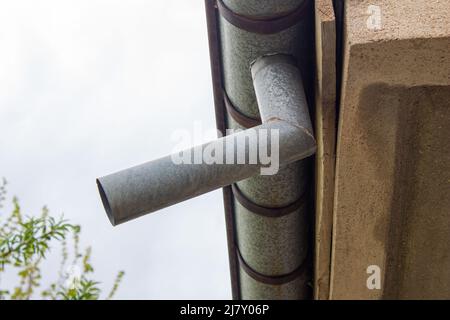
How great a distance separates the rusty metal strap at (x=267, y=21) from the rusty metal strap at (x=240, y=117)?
531 millimetres

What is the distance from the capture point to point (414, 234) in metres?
3.29

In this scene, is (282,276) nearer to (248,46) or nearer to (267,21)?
(248,46)

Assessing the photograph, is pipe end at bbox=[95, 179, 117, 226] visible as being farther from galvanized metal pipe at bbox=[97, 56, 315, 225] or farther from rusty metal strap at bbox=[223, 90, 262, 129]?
rusty metal strap at bbox=[223, 90, 262, 129]

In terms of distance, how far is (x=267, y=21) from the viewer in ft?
9.46

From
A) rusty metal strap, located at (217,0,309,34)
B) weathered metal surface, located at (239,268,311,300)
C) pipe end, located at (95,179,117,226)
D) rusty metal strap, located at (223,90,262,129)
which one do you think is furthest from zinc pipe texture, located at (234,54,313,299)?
pipe end, located at (95,179,117,226)

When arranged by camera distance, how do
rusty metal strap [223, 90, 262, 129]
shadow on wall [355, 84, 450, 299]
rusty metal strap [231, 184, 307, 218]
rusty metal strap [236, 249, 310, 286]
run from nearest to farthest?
1. shadow on wall [355, 84, 450, 299]
2. rusty metal strap [223, 90, 262, 129]
3. rusty metal strap [231, 184, 307, 218]
4. rusty metal strap [236, 249, 310, 286]

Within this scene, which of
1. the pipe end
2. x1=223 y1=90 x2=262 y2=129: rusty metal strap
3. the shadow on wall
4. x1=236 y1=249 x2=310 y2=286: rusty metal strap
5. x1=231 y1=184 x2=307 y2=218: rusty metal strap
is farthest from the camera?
x1=236 y1=249 x2=310 y2=286: rusty metal strap

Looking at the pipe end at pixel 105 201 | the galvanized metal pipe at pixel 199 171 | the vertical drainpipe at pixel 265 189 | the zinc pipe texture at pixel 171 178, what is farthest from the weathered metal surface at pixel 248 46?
the pipe end at pixel 105 201

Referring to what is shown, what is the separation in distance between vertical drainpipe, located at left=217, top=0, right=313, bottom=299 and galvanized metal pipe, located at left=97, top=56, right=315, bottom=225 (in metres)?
0.23

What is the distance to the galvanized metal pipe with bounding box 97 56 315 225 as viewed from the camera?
2484 mm

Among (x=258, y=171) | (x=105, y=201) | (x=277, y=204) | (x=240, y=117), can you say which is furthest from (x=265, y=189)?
(x=105, y=201)
